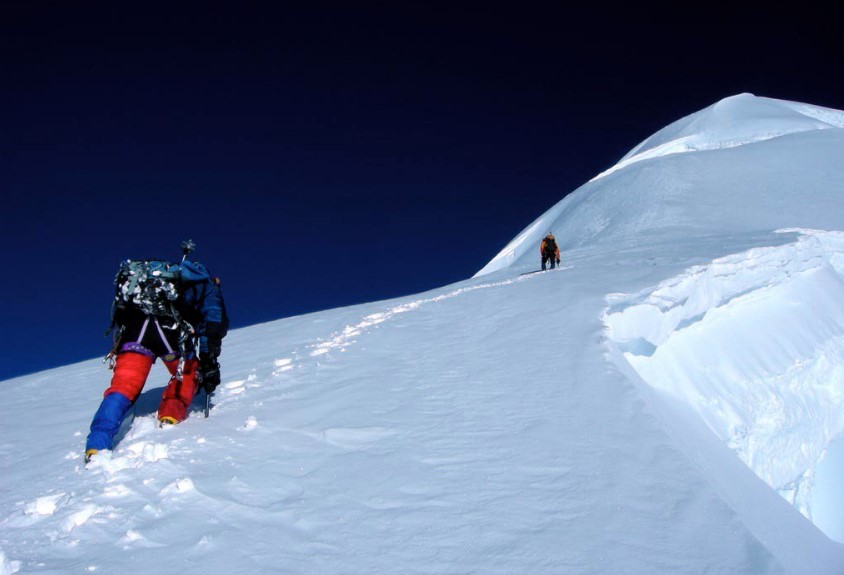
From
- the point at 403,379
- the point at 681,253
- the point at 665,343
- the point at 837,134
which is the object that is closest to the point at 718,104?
the point at 837,134

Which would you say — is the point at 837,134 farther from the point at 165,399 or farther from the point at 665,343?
the point at 165,399

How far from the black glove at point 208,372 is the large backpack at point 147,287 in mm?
483

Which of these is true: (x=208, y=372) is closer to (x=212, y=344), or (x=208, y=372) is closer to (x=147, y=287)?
(x=212, y=344)

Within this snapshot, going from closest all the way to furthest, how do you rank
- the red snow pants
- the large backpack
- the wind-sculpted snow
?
1. the red snow pants
2. the large backpack
3. the wind-sculpted snow

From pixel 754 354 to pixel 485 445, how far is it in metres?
5.76

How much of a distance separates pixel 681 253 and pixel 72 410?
10.4 m

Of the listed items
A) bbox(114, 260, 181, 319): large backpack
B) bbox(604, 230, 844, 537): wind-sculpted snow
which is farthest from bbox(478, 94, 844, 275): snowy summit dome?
bbox(114, 260, 181, 319): large backpack

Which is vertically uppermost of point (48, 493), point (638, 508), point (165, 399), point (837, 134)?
Answer: point (837, 134)

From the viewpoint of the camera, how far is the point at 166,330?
431 cm

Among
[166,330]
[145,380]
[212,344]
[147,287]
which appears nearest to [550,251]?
[212,344]

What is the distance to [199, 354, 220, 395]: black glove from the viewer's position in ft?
15.1

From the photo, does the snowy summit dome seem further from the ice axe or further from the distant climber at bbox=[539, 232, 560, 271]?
the ice axe

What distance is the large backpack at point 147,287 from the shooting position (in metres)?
4.21

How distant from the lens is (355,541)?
2.48 metres
